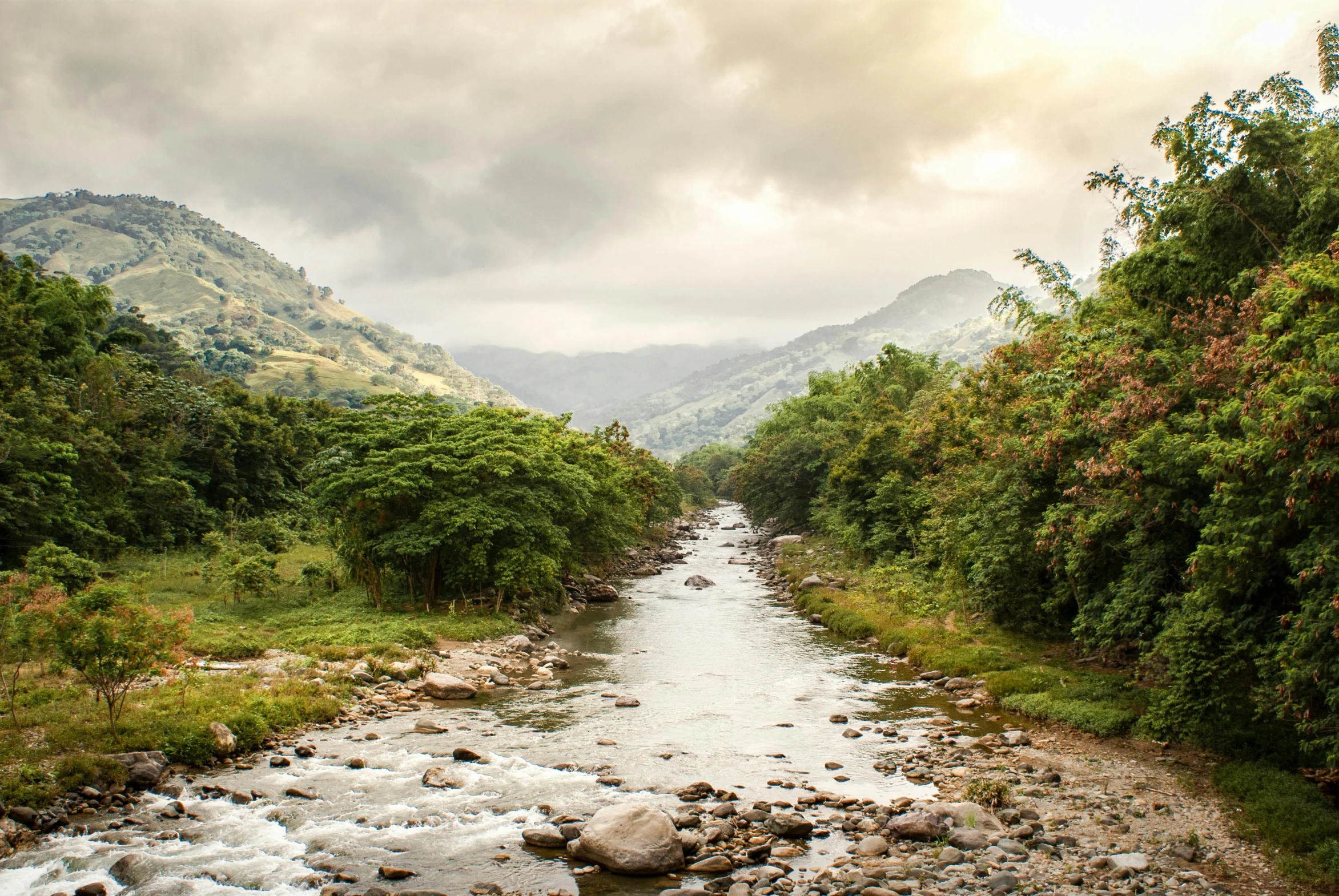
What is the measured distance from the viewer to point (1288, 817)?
43.1 ft

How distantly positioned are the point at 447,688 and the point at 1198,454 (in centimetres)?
2097

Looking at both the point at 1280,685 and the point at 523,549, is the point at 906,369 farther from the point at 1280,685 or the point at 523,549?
the point at 1280,685

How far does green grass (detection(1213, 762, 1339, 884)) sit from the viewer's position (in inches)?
465

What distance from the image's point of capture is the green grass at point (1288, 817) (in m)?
11.8

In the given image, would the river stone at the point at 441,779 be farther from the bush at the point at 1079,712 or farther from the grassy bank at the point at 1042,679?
the bush at the point at 1079,712

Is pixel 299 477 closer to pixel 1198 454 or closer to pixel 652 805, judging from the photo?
pixel 652 805

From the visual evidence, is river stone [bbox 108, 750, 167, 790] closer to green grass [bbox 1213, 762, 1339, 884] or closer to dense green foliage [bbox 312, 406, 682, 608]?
dense green foliage [bbox 312, 406, 682, 608]

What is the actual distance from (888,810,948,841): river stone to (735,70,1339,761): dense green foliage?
5.88m

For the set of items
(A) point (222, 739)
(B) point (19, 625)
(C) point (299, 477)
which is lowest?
(A) point (222, 739)

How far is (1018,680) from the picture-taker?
927 inches

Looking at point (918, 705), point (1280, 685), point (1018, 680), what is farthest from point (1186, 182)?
point (918, 705)

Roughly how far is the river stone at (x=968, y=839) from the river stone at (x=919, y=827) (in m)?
0.23

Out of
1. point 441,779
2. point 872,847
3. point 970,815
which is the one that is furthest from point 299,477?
point 970,815

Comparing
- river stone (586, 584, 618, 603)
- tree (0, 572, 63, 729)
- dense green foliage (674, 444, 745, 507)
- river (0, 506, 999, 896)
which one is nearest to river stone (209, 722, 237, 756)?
river (0, 506, 999, 896)
